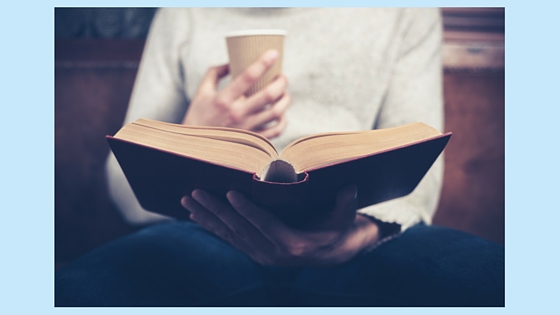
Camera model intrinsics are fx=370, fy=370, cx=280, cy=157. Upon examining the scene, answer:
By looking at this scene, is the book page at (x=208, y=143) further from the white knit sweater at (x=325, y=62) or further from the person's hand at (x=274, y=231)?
the white knit sweater at (x=325, y=62)

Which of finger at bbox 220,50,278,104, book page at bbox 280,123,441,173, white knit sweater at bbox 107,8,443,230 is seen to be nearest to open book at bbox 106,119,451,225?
book page at bbox 280,123,441,173

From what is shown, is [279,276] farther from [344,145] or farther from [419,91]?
[419,91]

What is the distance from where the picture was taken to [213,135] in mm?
482

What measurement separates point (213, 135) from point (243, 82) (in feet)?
0.76

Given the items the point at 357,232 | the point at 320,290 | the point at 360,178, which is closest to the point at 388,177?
the point at 360,178

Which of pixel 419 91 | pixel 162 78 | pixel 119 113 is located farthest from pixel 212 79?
pixel 119 113

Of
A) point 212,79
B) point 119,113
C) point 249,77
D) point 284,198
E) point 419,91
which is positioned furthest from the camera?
point 119,113

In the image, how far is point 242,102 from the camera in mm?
716

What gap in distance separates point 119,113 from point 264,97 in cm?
76

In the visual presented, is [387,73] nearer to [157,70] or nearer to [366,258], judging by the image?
[366,258]

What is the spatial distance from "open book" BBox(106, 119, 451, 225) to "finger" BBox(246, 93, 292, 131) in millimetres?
243

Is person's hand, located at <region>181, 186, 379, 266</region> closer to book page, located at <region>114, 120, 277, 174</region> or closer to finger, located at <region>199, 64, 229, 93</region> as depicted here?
book page, located at <region>114, 120, 277, 174</region>

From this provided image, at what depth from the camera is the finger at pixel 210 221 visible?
0.57 metres

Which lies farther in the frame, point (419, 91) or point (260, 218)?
point (419, 91)
